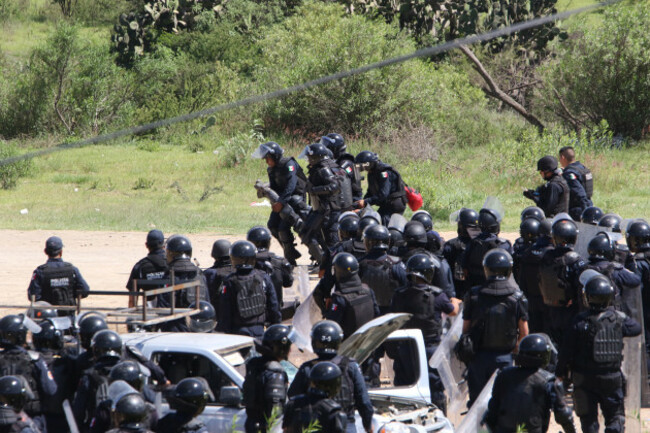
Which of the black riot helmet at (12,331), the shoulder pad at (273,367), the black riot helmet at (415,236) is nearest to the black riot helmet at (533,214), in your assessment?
the black riot helmet at (415,236)

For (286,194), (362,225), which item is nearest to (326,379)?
(362,225)

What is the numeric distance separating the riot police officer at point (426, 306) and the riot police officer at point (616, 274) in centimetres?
132

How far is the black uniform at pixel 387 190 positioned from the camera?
11.7 meters

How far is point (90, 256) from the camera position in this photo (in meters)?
14.7

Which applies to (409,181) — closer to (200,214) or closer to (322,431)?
(200,214)

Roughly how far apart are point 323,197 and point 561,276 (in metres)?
4.16

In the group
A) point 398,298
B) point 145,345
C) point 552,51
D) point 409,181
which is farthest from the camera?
point 552,51

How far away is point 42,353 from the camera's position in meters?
5.90

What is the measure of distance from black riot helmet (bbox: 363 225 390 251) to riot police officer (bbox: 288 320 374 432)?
2578 millimetres

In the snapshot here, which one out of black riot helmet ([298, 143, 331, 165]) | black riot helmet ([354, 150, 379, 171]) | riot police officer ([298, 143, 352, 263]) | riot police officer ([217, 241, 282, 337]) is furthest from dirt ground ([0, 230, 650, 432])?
Answer: riot police officer ([217, 241, 282, 337])

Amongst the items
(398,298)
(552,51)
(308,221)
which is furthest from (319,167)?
(552,51)

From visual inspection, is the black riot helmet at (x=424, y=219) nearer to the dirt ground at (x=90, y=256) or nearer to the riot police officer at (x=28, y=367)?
the dirt ground at (x=90, y=256)

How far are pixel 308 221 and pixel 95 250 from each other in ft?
17.0

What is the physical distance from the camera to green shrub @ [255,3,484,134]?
2411 cm
